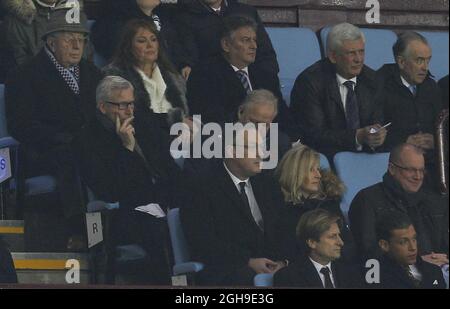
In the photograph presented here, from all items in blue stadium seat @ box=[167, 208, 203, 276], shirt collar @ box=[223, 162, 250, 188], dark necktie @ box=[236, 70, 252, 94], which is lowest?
blue stadium seat @ box=[167, 208, 203, 276]

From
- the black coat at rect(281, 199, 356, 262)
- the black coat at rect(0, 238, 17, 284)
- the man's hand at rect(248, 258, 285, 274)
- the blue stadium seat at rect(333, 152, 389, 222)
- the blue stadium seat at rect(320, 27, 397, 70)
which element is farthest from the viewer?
the blue stadium seat at rect(320, 27, 397, 70)

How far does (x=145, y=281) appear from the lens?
753 cm

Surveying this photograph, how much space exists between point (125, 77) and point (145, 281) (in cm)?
103

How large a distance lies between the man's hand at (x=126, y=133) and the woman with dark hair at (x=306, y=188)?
0.76 meters

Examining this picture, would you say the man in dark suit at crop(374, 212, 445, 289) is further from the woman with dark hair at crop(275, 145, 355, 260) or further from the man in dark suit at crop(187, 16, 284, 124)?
the man in dark suit at crop(187, 16, 284, 124)

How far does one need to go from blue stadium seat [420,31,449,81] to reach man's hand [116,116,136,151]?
5.39 feet

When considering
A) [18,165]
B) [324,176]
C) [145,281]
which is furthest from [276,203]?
[18,165]

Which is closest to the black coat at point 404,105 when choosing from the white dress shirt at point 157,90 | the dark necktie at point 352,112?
the dark necktie at point 352,112

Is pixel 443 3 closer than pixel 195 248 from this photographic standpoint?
No

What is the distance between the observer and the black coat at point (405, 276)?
7.83 m

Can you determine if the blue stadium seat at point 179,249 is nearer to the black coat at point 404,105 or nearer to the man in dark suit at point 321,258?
the man in dark suit at point 321,258

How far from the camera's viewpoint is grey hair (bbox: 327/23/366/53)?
311 inches

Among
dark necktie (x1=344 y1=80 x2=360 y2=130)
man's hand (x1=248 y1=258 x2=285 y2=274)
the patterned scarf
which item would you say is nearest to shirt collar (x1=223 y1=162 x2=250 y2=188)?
man's hand (x1=248 y1=258 x2=285 y2=274)

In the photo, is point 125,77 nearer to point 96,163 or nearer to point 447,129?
point 96,163
